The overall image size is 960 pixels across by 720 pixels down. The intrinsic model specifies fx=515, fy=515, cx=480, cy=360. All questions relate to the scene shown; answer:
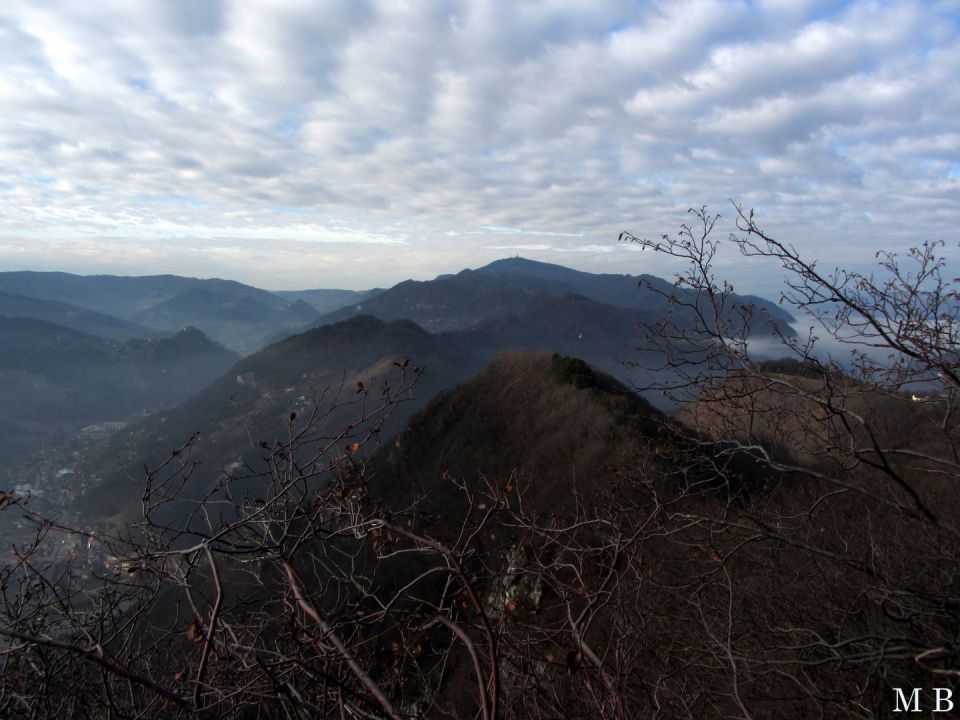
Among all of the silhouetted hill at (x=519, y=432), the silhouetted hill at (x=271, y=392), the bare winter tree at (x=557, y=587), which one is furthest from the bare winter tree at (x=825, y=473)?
the silhouetted hill at (x=271, y=392)

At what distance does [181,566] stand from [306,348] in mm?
170155

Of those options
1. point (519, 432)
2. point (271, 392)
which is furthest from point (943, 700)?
point (271, 392)

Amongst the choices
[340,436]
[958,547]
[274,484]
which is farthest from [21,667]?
[958,547]

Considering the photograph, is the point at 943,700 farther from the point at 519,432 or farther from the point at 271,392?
the point at 271,392

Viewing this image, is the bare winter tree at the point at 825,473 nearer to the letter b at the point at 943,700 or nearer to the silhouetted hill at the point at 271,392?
the letter b at the point at 943,700

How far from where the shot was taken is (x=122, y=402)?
19575 centimetres

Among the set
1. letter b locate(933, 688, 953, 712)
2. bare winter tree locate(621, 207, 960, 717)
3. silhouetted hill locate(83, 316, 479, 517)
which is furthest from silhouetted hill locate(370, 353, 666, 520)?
silhouetted hill locate(83, 316, 479, 517)

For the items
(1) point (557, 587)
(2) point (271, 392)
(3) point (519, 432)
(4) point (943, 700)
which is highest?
(1) point (557, 587)

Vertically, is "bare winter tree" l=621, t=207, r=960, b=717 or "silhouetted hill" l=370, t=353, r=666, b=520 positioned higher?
"bare winter tree" l=621, t=207, r=960, b=717

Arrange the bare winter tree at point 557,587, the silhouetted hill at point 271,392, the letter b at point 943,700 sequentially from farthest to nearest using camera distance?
1. the silhouetted hill at point 271,392
2. the letter b at point 943,700
3. the bare winter tree at point 557,587

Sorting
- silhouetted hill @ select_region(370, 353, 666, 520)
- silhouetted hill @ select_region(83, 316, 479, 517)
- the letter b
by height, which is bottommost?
silhouetted hill @ select_region(83, 316, 479, 517)

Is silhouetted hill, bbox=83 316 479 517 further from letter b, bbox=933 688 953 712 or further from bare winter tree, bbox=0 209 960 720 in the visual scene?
letter b, bbox=933 688 953 712

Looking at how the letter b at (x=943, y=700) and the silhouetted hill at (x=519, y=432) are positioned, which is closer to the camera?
the letter b at (x=943, y=700)

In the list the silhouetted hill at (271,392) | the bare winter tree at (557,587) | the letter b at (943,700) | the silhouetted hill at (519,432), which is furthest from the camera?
the silhouetted hill at (271,392)
